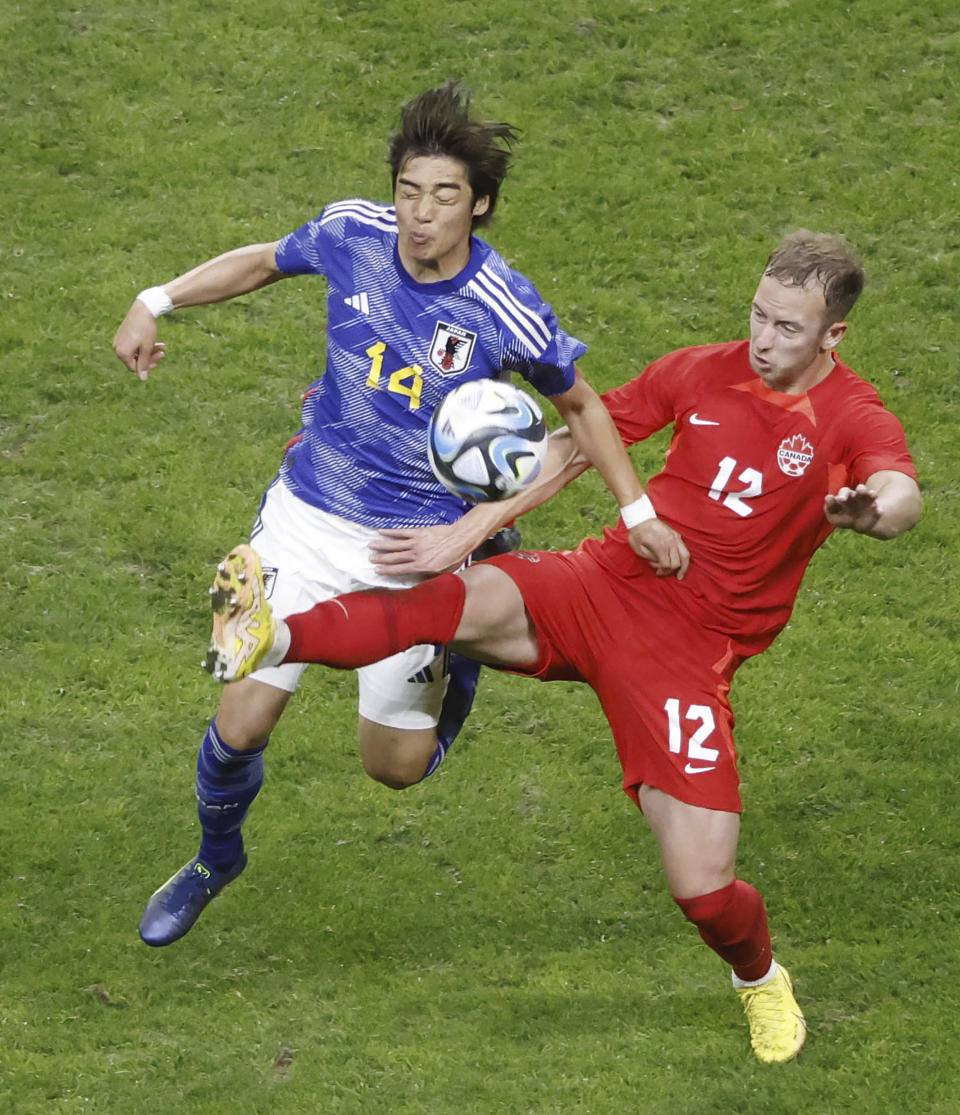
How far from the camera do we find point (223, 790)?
6.66m

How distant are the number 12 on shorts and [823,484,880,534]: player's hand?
104 cm

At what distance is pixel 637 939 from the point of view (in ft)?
24.3

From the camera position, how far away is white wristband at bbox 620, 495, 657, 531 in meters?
6.20

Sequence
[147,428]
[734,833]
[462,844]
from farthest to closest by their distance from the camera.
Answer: [147,428] → [462,844] → [734,833]

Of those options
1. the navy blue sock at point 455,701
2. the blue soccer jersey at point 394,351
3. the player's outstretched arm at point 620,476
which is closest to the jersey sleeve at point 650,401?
the player's outstretched arm at point 620,476

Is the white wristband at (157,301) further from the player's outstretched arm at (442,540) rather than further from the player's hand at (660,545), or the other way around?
the player's hand at (660,545)

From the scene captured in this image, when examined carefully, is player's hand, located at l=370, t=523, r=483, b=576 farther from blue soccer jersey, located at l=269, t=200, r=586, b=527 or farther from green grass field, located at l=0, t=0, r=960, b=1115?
green grass field, located at l=0, t=0, r=960, b=1115

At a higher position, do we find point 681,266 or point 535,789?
point 681,266

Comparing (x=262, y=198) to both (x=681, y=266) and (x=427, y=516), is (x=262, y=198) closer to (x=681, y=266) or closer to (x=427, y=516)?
(x=681, y=266)

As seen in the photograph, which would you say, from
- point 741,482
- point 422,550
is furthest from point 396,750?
point 741,482

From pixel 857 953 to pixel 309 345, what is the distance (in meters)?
4.68

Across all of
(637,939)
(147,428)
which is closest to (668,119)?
(147,428)

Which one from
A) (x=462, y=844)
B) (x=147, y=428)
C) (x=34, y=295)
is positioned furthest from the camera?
(x=34, y=295)

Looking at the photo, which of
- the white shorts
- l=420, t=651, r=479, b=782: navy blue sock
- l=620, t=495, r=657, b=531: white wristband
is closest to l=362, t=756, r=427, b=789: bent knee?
l=420, t=651, r=479, b=782: navy blue sock
